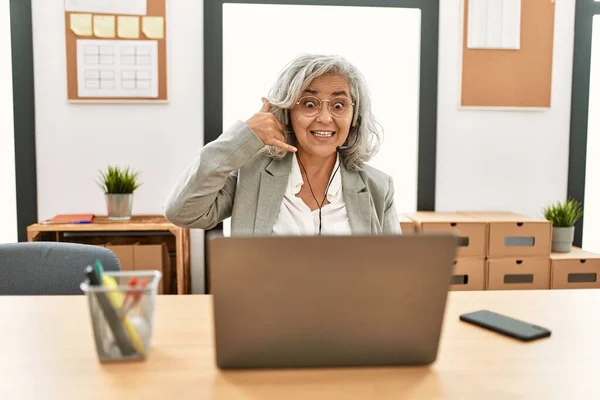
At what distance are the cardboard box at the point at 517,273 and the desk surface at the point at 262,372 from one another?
2.08 metres

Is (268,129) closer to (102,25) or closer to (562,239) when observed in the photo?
(102,25)

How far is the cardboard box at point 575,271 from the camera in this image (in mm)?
3141

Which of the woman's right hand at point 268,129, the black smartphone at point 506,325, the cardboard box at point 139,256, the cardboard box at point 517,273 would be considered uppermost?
the woman's right hand at point 268,129

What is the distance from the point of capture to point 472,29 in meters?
3.41

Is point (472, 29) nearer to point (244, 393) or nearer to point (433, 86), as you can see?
point (433, 86)

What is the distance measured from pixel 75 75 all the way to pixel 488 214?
8.62 feet

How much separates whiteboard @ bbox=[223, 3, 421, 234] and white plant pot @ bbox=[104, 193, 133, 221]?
76cm

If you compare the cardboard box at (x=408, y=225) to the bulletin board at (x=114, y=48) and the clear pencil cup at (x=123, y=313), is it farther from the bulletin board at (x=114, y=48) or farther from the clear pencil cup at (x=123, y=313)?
the clear pencil cup at (x=123, y=313)

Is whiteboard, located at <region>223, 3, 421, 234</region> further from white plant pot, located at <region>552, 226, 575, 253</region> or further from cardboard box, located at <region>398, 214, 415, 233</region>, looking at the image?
white plant pot, located at <region>552, 226, 575, 253</region>

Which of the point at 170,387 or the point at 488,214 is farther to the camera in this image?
the point at 488,214

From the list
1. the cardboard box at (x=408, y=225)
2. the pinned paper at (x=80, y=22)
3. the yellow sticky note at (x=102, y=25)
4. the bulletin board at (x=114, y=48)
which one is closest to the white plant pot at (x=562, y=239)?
the cardboard box at (x=408, y=225)

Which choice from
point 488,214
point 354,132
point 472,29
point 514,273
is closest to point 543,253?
point 514,273

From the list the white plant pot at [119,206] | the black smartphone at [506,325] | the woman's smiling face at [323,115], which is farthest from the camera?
the white plant pot at [119,206]

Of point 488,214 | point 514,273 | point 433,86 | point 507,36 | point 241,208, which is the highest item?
point 507,36
